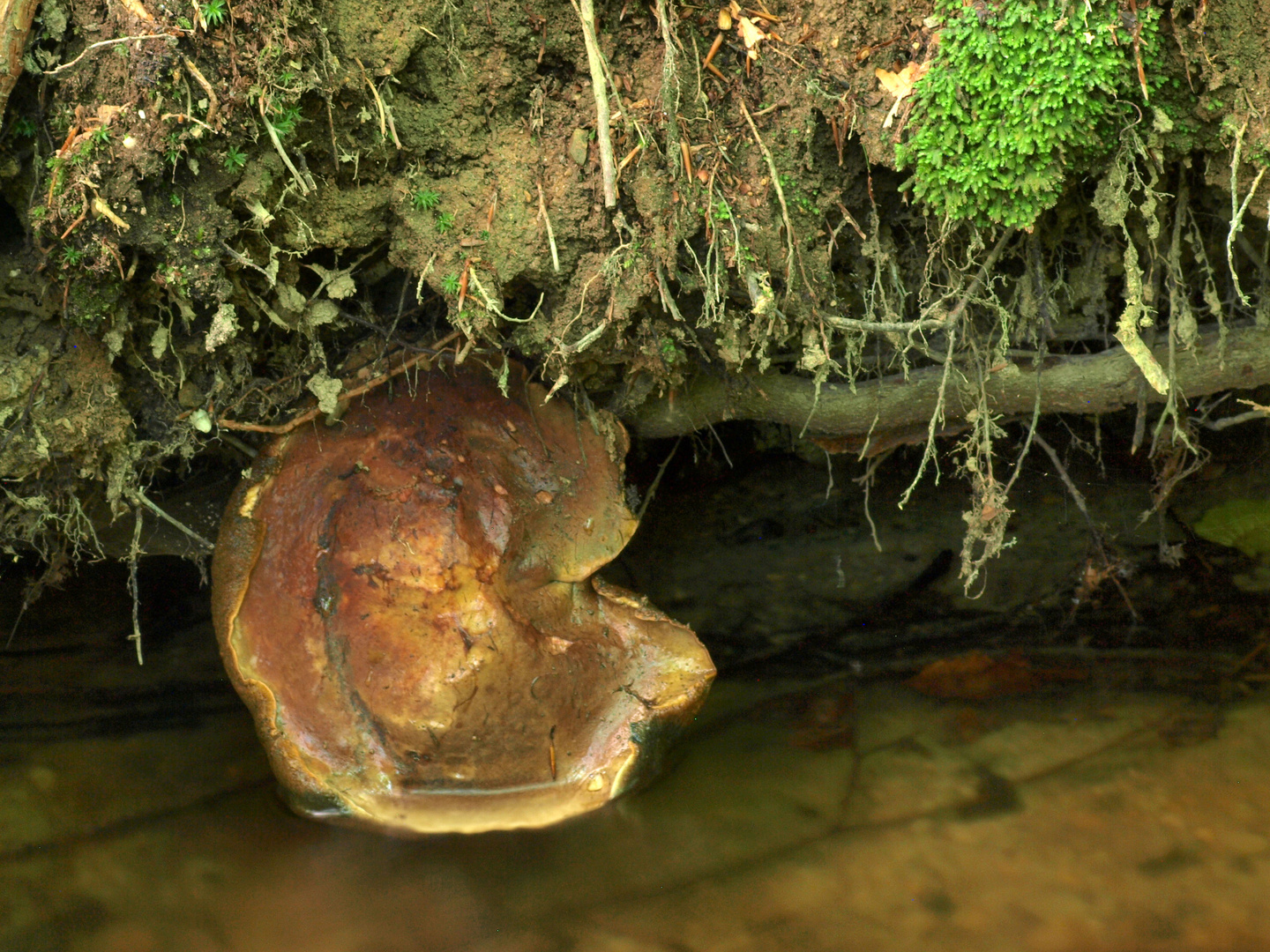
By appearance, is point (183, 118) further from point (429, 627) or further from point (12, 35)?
point (429, 627)

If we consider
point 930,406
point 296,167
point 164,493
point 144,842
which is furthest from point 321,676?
point 930,406

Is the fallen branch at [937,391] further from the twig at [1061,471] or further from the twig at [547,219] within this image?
the twig at [547,219]

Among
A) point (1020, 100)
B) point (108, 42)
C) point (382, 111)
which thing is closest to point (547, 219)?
point (382, 111)

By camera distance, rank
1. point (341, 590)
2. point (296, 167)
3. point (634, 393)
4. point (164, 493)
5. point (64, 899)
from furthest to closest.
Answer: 1. point (164, 493)
2. point (634, 393)
3. point (341, 590)
4. point (64, 899)
5. point (296, 167)

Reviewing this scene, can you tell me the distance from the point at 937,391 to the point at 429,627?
5.32ft

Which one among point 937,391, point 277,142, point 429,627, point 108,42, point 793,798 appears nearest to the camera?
point 108,42

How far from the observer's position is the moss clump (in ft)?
6.31

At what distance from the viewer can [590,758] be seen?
2607 mm

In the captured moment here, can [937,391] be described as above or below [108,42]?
below

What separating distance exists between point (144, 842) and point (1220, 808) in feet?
9.54

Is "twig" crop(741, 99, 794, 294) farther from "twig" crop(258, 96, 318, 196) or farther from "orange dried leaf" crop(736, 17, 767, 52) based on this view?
"twig" crop(258, 96, 318, 196)

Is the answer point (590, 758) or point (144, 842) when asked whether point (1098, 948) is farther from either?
point (144, 842)

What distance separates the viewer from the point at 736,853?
2504 mm

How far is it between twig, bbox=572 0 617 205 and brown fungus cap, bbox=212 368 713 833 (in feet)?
2.29
